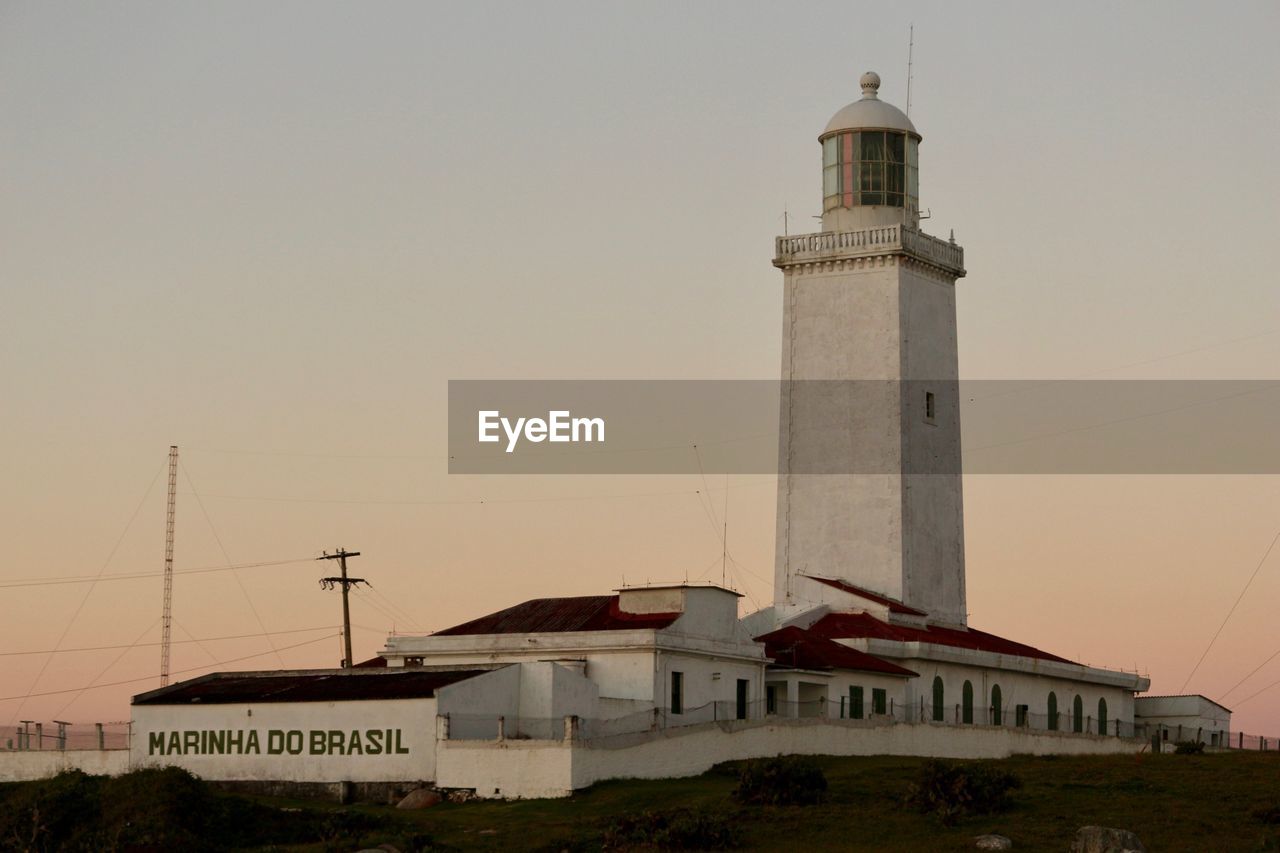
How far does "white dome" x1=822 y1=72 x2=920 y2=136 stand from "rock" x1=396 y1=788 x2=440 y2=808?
32108mm

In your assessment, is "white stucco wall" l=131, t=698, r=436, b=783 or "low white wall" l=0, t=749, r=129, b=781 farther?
"low white wall" l=0, t=749, r=129, b=781

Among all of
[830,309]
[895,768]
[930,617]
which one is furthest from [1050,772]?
[830,309]

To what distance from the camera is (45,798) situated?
50625 millimetres

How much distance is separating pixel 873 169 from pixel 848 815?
32388mm

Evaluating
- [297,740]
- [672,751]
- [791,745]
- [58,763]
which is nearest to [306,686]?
[297,740]

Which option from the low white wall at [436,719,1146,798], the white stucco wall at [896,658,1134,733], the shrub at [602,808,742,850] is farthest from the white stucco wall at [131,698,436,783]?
the white stucco wall at [896,658,1134,733]

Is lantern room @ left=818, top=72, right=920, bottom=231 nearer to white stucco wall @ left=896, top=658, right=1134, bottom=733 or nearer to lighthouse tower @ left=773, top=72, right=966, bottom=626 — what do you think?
lighthouse tower @ left=773, top=72, right=966, bottom=626

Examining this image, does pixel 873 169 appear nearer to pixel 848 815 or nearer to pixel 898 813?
pixel 898 813

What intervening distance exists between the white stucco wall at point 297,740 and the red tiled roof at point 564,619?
7.10m

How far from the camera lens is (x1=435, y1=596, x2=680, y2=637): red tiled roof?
61.0 m

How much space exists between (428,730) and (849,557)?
24.0 m

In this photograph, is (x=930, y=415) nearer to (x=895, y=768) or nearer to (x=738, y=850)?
(x=895, y=768)

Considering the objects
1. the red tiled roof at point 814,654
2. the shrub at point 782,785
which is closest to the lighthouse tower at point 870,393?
the red tiled roof at point 814,654

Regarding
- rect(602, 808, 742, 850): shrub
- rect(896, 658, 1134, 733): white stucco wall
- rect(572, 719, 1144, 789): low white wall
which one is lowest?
rect(602, 808, 742, 850): shrub
